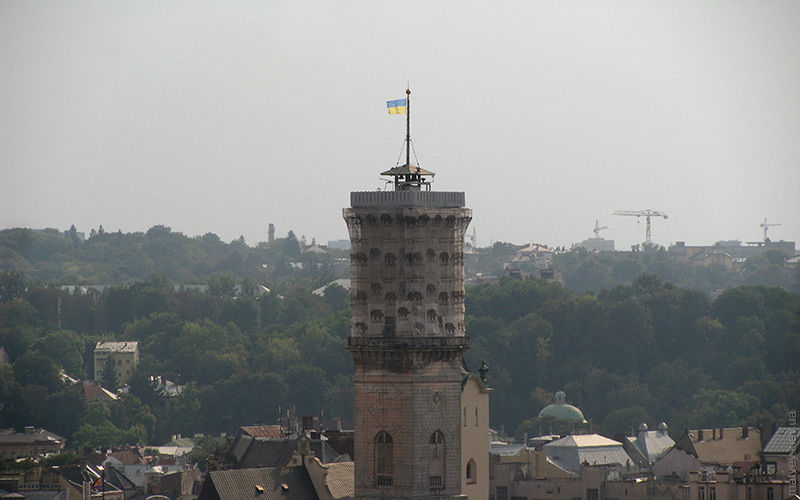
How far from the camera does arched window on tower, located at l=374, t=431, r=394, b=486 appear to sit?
66.2m

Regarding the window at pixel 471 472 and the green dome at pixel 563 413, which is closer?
the window at pixel 471 472

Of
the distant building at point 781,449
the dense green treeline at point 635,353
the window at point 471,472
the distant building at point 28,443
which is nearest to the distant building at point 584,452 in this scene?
the distant building at point 781,449

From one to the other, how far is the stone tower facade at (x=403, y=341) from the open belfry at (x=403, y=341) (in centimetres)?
3

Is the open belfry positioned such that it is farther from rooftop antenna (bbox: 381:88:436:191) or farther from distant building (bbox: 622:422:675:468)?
distant building (bbox: 622:422:675:468)

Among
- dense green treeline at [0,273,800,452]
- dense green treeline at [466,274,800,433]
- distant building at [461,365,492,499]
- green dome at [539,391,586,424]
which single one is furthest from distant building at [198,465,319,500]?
dense green treeline at [466,274,800,433]

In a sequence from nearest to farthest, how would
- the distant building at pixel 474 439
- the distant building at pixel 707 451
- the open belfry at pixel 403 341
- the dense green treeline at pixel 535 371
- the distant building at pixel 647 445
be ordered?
the open belfry at pixel 403 341, the distant building at pixel 474 439, the distant building at pixel 707 451, the distant building at pixel 647 445, the dense green treeline at pixel 535 371

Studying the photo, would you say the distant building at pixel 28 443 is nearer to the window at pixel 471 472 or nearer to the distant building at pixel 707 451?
the distant building at pixel 707 451

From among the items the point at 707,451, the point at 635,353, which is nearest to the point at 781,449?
the point at 707,451

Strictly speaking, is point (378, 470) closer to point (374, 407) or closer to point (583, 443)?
point (374, 407)

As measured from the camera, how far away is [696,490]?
102 metres

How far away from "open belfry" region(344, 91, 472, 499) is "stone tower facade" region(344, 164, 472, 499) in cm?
3

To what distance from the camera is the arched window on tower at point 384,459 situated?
2608 inches

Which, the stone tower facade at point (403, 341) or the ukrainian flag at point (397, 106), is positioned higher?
the ukrainian flag at point (397, 106)

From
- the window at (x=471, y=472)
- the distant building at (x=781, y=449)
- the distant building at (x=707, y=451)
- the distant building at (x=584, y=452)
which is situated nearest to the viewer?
the window at (x=471, y=472)
